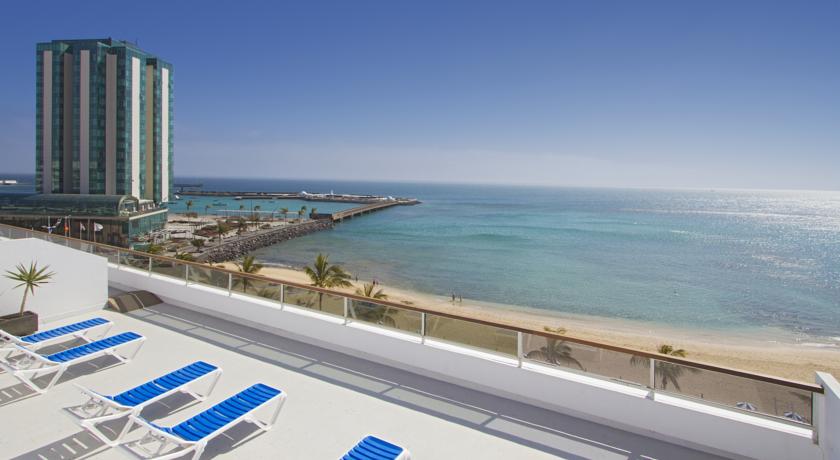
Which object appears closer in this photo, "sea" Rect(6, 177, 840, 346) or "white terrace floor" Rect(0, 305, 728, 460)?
"white terrace floor" Rect(0, 305, 728, 460)

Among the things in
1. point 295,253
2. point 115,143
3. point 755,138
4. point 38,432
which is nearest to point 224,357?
point 38,432

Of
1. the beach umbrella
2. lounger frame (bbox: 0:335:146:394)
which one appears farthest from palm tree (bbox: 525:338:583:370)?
lounger frame (bbox: 0:335:146:394)

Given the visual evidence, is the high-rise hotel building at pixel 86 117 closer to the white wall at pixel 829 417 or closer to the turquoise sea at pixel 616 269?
the turquoise sea at pixel 616 269

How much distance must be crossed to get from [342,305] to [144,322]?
3.61 meters

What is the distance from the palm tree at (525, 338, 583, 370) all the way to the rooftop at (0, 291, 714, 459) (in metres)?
0.56

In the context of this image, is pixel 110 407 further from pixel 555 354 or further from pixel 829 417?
pixel 829 417

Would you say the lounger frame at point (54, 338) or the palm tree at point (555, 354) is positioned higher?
the palm tree at point (555, 354)

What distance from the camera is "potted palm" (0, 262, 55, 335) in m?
6.75

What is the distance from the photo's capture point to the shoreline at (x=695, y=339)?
20.9m

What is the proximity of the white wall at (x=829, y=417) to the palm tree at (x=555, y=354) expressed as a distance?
6.48 ft

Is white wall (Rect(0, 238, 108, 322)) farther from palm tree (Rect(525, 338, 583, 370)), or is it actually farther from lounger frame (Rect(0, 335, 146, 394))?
palm tree (Rect(525, 338, 583, 370))

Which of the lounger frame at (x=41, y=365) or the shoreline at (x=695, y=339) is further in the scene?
the shoreline at (x=695, y=339)

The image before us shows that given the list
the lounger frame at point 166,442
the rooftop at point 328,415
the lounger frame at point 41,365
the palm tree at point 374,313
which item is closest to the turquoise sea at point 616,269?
the palm tree at point 374,313

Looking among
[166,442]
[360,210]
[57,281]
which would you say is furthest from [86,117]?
[166,442]
